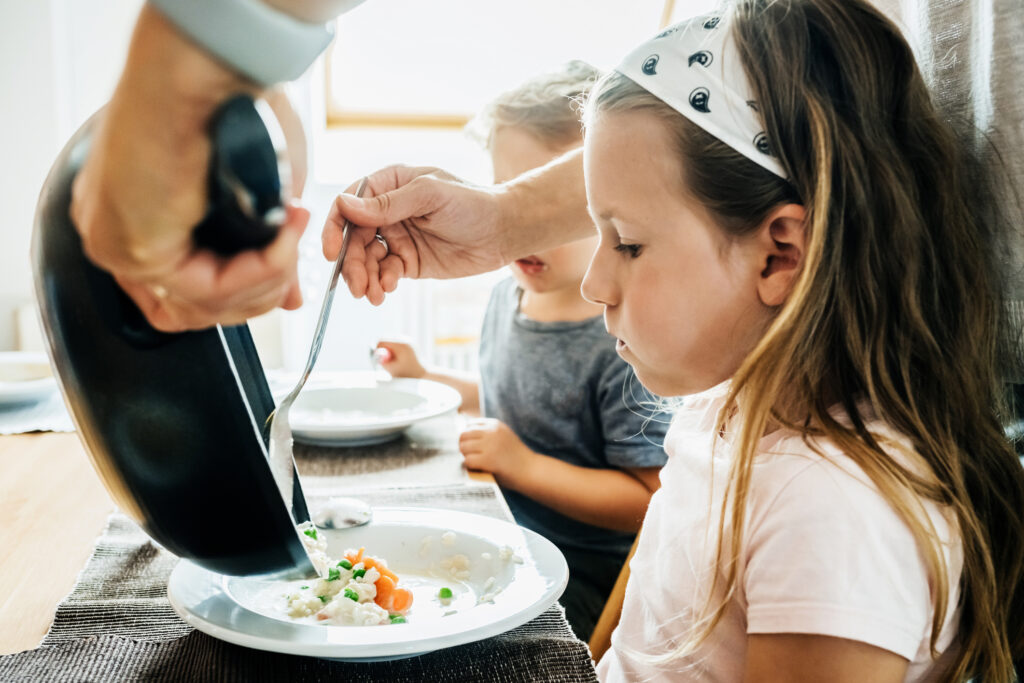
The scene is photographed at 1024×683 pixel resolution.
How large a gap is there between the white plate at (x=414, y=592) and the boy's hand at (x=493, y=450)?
0.84 ft

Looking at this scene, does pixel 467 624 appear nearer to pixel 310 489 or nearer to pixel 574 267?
pixel 310 489

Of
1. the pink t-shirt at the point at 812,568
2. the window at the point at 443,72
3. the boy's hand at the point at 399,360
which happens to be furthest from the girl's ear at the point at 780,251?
the window at the point at 443,72

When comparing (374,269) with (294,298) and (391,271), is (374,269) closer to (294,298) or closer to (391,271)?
(391,271)

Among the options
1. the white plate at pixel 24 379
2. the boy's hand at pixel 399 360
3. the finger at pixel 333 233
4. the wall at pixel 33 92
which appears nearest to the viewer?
the finger at pixel 333 233

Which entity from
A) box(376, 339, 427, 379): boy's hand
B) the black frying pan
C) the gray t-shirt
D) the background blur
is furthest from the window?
the black frying pan

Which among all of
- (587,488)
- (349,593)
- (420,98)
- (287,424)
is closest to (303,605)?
(349,593)

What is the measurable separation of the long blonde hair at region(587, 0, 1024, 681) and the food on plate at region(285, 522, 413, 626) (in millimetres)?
271

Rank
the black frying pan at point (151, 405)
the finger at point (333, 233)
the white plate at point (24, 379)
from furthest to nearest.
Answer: the white plate at point (24, 379) < the finger at point (333, 233) < the black frying pan at point (151, 405)

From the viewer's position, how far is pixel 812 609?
0.58m

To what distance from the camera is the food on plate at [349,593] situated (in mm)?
702

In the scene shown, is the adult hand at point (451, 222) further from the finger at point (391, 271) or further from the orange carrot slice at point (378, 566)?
the orange carrot slice at point (378, 566)

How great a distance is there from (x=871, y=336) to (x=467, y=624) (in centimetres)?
39

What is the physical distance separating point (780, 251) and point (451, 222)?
467 millimetres

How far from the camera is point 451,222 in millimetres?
1044
